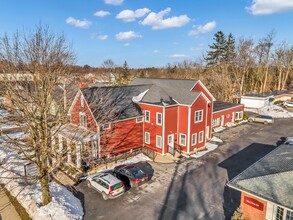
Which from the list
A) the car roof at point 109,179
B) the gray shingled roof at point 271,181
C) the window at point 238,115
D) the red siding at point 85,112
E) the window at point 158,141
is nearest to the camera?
the gray shingled roof at point 271,181

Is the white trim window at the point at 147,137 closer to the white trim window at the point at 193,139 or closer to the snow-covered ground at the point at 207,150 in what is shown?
the white trim window at the point at 193,139

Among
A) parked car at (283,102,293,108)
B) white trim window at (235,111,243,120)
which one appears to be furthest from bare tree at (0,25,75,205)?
parked car at (283,102,293,108)

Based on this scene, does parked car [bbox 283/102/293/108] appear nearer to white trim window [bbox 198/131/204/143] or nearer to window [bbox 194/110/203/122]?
white trim window [bbox 198/131/204/143]

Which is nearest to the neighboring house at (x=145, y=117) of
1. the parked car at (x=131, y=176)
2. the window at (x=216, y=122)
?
the parked car at (x=131, y=176)

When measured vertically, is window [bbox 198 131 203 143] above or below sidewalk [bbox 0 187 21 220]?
above

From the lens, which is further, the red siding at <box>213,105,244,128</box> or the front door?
the red siding at <box>213,105,244,128</box>

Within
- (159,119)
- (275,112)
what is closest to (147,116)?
(159,119)

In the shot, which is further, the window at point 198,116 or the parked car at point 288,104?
the parked car at point 288,104
